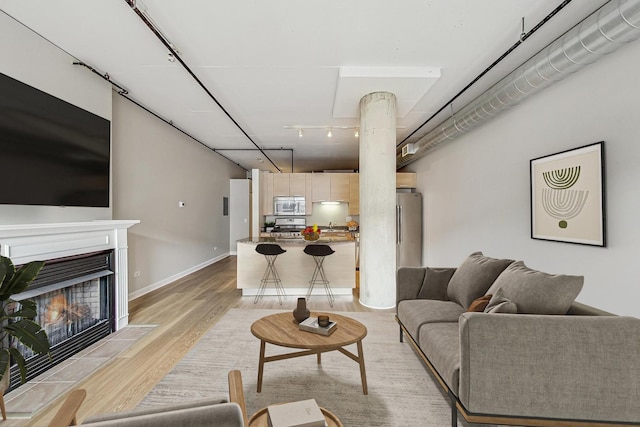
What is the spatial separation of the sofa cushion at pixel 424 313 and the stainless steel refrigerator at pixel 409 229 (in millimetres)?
3806

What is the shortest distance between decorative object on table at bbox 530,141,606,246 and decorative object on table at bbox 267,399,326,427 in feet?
9.42

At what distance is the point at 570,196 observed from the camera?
9.64 feet

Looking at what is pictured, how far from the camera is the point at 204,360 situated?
2654 mm

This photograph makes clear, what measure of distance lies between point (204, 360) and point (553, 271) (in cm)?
360

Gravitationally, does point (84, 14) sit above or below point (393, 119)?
above

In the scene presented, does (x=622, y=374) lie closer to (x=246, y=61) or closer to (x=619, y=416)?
(x=619, y=416)

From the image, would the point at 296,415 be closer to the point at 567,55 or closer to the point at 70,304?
the point at 70,304

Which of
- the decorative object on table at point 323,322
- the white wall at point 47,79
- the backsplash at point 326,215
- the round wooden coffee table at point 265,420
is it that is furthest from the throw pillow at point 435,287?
the backsplash at point 326,215

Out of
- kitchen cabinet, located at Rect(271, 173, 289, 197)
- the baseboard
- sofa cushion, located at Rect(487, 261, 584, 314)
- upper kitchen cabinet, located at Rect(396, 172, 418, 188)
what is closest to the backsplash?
kitchen cabinet, located at Rect(271, 173, 289, 197)

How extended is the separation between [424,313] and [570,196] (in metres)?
1.93

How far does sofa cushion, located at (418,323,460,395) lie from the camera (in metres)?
1.71

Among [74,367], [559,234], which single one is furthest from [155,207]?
[559,234]

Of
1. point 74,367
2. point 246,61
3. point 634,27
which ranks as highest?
point 246,61

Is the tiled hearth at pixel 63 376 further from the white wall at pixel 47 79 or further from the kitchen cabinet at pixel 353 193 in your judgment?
the kitchen cabinet at pixel 353 193
